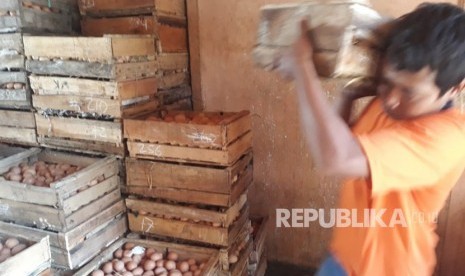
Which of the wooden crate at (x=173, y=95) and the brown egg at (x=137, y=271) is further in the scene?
the wooden crate at (x=173, y=95)

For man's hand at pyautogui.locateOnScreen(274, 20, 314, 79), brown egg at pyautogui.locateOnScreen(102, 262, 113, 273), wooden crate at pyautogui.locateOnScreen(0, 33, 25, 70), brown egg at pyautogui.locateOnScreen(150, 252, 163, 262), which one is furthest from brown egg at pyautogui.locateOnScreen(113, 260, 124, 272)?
man's hand at pyautogui.locateOnScreen(274, 20, 314, 79)

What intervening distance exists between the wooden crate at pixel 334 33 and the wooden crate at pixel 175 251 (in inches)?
46.7

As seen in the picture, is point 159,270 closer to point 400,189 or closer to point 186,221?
point 186,221

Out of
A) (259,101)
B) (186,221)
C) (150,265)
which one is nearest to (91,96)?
(186,221)

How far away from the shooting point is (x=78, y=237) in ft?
6.14

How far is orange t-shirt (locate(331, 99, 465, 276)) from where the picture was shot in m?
0.90

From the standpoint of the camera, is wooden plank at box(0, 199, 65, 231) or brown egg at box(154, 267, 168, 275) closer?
wooden plank at box(0, 199, 65, 231)

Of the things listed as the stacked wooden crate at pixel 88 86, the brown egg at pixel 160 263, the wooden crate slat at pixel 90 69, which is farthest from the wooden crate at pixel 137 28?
the brown egg at pixel 160 263

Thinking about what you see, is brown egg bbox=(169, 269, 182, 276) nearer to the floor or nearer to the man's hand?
the floor

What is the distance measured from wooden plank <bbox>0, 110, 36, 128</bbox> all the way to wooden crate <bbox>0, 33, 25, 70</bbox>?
25 centimetres

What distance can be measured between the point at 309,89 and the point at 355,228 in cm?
46

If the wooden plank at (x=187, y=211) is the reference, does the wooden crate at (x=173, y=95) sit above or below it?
above

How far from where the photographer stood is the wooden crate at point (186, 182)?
6.53 feet

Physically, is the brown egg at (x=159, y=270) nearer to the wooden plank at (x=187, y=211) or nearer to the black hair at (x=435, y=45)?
the wooden plank at (x=187, y=211)
